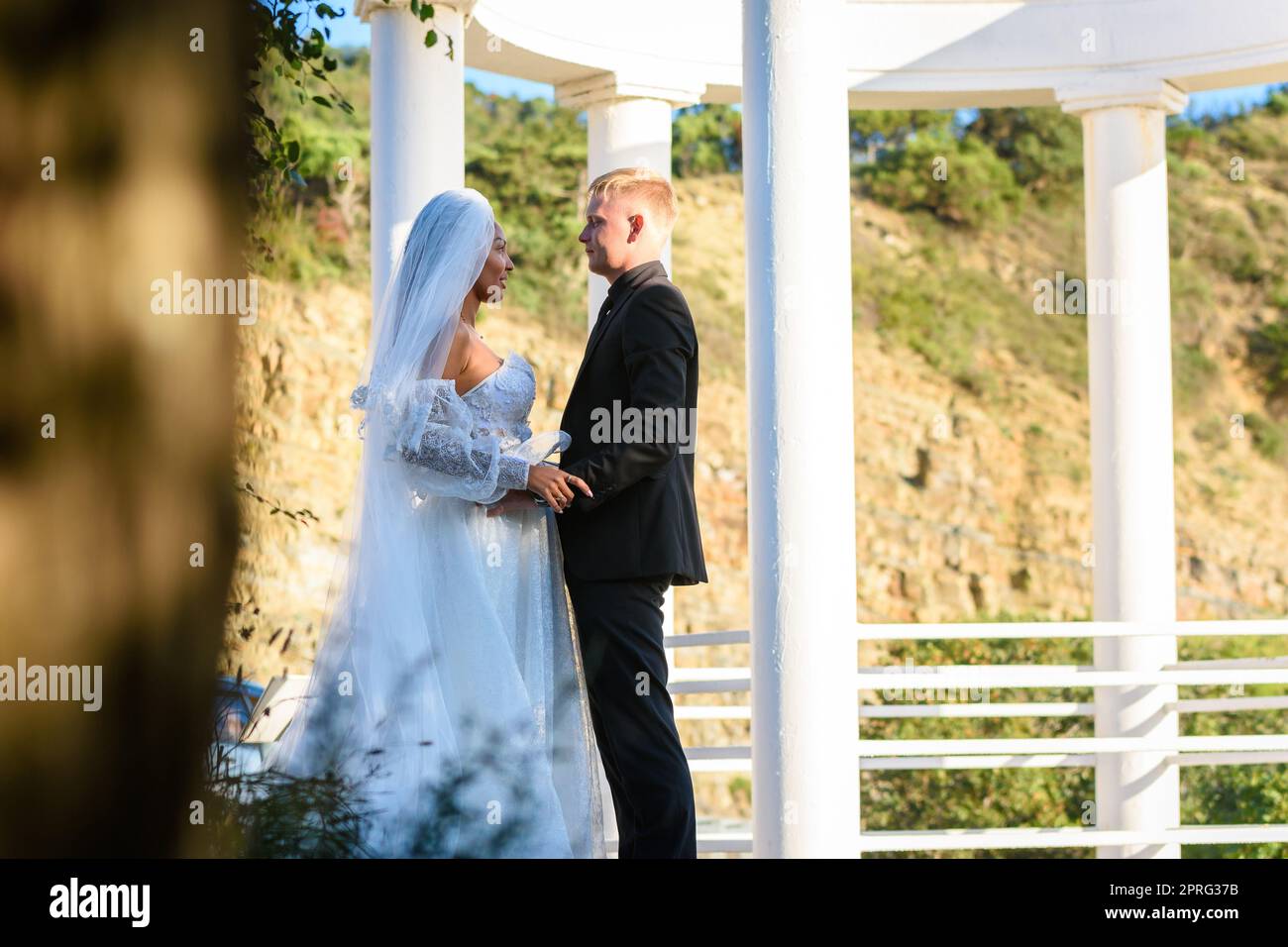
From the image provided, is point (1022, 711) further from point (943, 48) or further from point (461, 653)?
point (461, 653)

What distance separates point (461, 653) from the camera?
7.05m

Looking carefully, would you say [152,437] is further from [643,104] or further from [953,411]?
[953,411]

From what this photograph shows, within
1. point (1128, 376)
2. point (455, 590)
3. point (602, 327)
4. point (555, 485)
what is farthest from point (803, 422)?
point (1128, 376)

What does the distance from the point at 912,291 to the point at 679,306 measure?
30347 millimetres

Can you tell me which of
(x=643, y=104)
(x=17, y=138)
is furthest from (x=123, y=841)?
(x=643, y=104)

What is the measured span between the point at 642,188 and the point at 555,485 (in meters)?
1.64

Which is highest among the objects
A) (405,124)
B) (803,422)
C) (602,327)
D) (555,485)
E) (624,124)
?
(624,124)

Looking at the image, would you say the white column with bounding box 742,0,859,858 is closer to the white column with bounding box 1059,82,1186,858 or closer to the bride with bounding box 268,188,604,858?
the bride with bounding box 268,188,604,858

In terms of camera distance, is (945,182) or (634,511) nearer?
(634,511)

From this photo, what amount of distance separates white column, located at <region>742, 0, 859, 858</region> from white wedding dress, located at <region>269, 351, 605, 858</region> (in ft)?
3.47

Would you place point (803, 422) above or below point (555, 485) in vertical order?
above

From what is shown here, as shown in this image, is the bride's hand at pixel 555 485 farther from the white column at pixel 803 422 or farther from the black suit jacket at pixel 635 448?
the white column at pixel 803 422

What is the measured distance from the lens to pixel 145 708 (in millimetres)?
3502

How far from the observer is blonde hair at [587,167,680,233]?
757 cm
